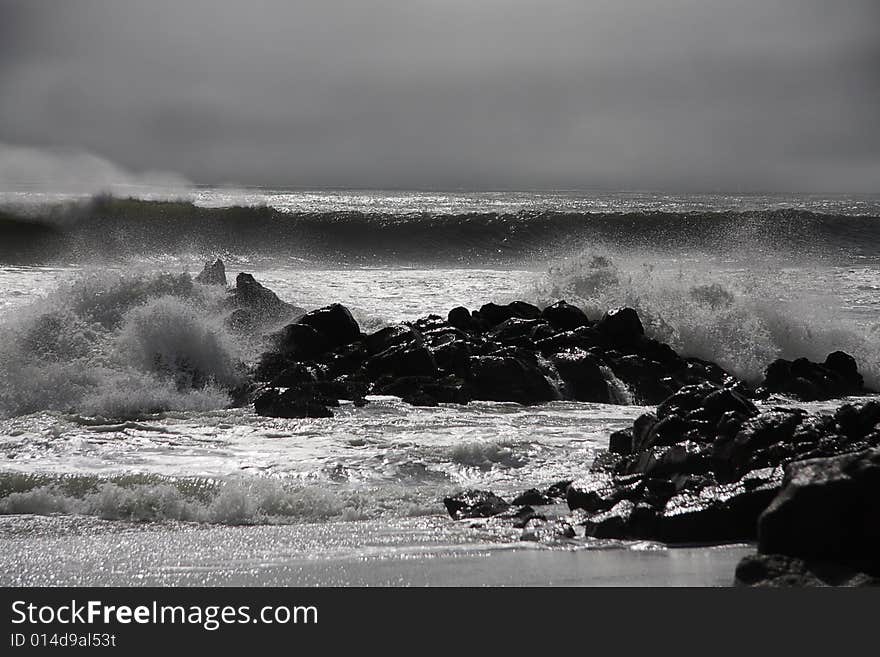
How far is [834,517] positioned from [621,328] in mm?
7518

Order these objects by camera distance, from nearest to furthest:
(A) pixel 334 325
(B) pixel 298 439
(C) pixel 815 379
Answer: (B) pixel 298 439, (C) pixel 815 379, (A) pixel 334 325

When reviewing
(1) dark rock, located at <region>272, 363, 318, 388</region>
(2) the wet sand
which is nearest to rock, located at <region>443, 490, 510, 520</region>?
(2) the wet sand

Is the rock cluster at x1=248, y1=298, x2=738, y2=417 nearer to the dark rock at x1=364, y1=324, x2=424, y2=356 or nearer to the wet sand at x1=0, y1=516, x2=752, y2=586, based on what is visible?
the dark rock at x1=364, y1=324, x2=424, y2=356

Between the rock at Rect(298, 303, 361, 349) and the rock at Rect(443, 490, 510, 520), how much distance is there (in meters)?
6.21

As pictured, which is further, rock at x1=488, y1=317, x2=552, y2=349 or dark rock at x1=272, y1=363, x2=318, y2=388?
rock at x1=488, y1=317, x2=552, y2=349

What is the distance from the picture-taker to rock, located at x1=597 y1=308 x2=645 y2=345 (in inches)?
437

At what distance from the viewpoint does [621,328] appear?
11164 millimetres

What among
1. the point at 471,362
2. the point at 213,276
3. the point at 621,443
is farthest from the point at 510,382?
the point at 213,276

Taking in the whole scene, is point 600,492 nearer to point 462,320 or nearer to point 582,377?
point 582,377

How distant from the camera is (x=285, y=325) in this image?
38.9ft

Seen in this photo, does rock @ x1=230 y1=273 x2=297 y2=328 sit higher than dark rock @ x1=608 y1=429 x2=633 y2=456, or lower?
higher
